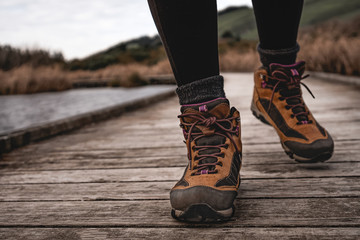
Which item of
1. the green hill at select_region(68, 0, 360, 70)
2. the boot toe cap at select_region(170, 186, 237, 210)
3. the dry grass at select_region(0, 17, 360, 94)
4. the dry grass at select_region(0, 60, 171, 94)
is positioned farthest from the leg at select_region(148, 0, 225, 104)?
the green hill at select_region(68, 0, 360, 70)

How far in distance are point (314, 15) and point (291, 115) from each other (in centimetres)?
3217

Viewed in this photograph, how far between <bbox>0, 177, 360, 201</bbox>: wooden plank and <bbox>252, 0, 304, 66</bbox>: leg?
416mm

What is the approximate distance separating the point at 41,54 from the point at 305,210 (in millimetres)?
11263

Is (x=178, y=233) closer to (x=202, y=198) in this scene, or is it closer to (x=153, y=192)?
(x=202, y=198)

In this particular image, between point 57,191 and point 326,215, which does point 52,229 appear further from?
point 326,215

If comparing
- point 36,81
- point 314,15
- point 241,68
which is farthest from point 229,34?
point 36,81

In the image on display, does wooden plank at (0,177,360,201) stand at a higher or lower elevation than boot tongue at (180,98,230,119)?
lower

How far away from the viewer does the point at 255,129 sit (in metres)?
1.76

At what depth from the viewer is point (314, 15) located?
1147 inches

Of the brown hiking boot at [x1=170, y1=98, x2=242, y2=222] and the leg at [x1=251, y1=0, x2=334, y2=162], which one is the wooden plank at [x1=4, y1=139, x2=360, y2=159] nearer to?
the leg at [x1=251, y1=0, x2=334, y2=162]

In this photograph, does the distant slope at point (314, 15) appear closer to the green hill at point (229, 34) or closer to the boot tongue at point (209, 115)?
the green hill at point (229, 34)

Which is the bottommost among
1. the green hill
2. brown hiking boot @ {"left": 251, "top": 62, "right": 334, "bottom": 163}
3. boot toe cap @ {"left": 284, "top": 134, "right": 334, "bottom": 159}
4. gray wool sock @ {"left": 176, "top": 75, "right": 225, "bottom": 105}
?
boot toe cap @ {"left": 284, "top": 134, "right": 334, "bottom": 159}

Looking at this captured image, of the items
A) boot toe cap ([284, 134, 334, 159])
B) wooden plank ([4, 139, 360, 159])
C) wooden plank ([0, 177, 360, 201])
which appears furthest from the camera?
wooden plank ([4, 139, 360, 159])

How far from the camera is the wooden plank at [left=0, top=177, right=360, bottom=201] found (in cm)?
80
